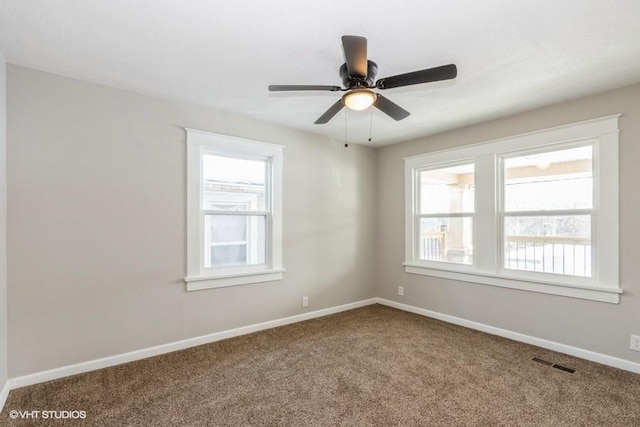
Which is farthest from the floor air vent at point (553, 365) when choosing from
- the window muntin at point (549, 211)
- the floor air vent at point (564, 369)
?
the window muntin at point (549, 211)

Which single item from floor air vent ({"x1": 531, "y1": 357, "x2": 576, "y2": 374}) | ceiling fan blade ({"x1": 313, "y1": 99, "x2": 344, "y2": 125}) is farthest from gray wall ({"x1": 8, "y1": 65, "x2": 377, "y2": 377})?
floor air vent ({"x1": 531, "y1": 357, "x2": 576, "y2": 374})

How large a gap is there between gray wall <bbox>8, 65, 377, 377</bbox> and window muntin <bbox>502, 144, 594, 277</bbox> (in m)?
2.92

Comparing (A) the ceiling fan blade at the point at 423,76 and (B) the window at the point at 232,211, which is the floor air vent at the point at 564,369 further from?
(B) the window at the point at 232,211

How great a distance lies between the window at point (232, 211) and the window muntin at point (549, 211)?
2731 millimetres

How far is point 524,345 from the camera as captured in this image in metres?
3.34

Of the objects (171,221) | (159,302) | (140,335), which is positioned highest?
(171,221)

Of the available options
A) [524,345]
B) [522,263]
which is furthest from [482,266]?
[524,345]

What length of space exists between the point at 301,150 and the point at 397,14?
2467 mm

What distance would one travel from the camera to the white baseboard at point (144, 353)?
8.34 feet

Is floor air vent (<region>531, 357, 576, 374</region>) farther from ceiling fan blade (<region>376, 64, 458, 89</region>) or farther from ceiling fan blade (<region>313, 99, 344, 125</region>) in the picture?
ceiling fan blade (<region>313, 99, 344, 125</region>)

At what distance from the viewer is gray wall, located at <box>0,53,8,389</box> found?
2330 millimetres

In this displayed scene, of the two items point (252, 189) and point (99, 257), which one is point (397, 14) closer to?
point (252, 189)

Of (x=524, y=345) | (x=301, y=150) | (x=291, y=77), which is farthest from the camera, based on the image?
(x=301, y=150)

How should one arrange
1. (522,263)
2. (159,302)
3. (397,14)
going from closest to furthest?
(397,14)
(159,302)
(522,263)
